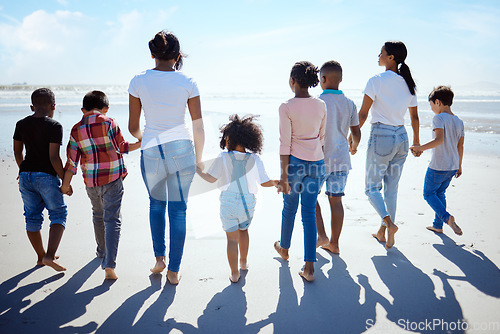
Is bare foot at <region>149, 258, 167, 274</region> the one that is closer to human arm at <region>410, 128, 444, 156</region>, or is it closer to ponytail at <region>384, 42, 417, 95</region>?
human arm at <region>410, 128, 444, 156</region>

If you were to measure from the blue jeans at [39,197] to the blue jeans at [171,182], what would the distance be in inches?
32.8

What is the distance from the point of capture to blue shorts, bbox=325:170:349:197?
10.7 ft

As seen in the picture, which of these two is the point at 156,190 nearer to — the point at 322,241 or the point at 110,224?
the point at 110,224

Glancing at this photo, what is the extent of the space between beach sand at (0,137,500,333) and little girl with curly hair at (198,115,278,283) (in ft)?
1.42

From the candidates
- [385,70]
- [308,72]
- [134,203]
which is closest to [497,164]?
[385,70]

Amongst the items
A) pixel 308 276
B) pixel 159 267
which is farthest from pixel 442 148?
pixel 159 267

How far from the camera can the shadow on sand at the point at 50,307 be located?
2.23 metres

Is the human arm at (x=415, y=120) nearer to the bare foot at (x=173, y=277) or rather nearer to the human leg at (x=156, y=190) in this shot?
A: the human leg at (x=156, y=190)

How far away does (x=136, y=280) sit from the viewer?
2865 mm

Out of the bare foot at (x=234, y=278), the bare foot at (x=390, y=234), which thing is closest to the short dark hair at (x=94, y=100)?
the bare foot at (x=234, y=278)

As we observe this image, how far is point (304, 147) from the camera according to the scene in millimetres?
2820

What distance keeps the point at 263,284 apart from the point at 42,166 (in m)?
2.10

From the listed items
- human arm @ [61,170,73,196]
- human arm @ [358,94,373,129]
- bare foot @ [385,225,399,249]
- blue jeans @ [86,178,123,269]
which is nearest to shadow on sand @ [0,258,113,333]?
blue jeans @ [86,178,123,269]

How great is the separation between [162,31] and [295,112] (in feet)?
3.94
